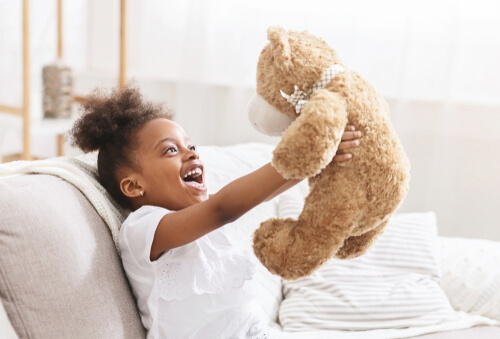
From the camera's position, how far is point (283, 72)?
3.13 ft

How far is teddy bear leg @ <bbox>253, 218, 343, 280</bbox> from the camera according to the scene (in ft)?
3.03

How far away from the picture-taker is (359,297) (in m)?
1.68

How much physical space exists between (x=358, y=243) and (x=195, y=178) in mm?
357

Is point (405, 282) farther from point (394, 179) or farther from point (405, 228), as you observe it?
point (394, 179)

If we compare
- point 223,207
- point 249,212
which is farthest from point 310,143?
point 249,212

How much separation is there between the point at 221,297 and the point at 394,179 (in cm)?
40

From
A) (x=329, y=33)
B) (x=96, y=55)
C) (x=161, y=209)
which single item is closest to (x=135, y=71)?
(x=96, y=55)

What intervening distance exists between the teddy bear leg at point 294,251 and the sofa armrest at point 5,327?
0.40 meters

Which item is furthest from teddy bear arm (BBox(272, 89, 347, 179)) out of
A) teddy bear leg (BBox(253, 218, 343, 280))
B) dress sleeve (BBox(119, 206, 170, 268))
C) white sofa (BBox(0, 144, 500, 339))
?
white sofa (BBox(0, 144, 500, 339))

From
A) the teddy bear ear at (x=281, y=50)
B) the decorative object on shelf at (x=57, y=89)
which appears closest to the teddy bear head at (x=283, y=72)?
the teddy bear ear at (x=281, y=50)

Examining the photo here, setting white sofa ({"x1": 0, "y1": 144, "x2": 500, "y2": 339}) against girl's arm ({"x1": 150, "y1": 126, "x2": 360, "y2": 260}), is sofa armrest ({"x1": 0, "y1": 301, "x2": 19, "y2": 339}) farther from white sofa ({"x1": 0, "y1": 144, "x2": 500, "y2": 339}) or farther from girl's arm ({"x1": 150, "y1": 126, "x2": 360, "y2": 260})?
girl's arm ({"x1": 150, "y1": 126, "x2": 360, "y2": 260})

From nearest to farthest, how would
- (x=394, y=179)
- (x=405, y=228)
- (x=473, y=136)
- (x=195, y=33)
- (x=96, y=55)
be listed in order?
(x=394, y=179), (x=405, y=228), (x=473, y=136), (x=195, y=33), (x=96, y=55)

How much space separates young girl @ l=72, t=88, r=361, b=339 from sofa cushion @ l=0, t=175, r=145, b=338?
0.06 m

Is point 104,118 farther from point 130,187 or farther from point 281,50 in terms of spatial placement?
point 281,50
